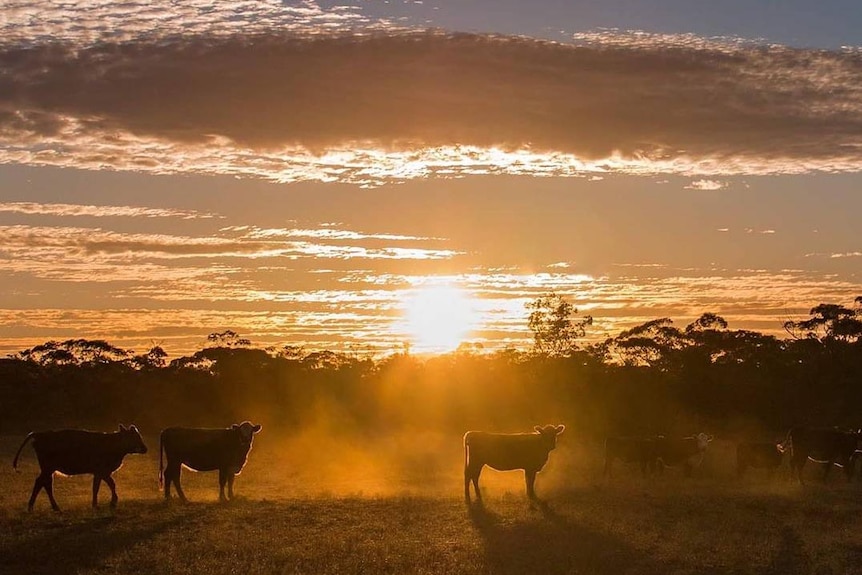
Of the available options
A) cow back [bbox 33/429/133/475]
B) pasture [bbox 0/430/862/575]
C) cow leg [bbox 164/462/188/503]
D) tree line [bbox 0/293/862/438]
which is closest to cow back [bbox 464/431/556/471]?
pasture [bbox 0/430/862/575]

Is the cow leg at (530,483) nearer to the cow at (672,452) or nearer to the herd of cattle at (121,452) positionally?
the herd of cattle at (121,452)

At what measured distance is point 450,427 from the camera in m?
60.3

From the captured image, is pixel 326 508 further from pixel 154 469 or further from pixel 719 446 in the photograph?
pixel 719 446

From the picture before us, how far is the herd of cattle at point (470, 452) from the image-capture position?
21781 millimetres

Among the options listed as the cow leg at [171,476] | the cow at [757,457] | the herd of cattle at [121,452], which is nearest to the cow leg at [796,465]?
the cow at [757,457]

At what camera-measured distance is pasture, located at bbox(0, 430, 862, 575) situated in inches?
621

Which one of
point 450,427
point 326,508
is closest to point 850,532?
point 326,508

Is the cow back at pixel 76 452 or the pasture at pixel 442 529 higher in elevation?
the cow back at pixel 76 452

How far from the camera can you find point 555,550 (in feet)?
56.1

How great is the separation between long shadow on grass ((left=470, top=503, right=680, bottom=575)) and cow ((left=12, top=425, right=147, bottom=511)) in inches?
314

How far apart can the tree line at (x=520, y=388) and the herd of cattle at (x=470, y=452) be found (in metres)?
19.8

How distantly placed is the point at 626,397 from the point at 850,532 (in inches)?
1736

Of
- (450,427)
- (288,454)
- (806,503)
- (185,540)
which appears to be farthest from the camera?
(450,427)

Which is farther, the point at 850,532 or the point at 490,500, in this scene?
the point at 490,500
